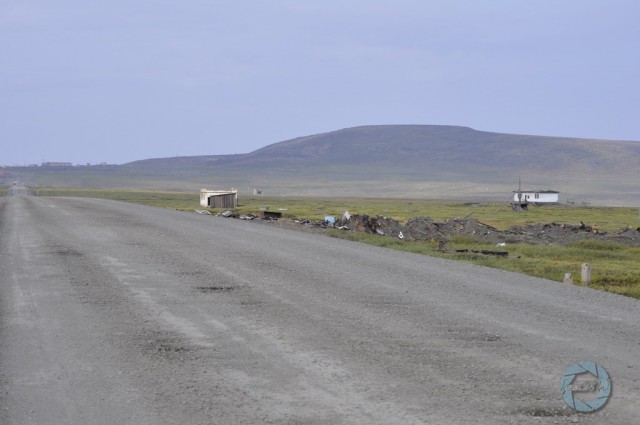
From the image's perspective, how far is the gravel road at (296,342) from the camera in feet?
23.9

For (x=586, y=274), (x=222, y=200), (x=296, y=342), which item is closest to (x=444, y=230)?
(x=586, y=274)

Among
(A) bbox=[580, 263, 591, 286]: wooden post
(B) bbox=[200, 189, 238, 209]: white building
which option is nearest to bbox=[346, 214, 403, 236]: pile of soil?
(A) bbox=[580, 263, 591, 286]: wooden post

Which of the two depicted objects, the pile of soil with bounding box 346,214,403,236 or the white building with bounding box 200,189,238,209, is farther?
the white building with bounding box 200,189,238,209

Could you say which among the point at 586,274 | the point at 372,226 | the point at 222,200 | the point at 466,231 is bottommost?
the point at 466,231

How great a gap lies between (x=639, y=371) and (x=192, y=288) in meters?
7.40

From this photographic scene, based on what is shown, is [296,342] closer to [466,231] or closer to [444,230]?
[444,230]

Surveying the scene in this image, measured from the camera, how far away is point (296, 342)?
9.84m

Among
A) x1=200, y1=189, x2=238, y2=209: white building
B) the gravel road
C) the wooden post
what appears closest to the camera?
the gravel road

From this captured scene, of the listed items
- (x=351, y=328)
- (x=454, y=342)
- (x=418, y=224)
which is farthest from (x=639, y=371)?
(x=418, y=224)

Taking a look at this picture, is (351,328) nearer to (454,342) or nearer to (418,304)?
(454,342)

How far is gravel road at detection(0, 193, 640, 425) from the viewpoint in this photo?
23.9ft

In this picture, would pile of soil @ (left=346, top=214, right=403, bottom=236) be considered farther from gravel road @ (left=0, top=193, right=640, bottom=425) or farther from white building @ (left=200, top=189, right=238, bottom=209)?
white building @ (left=200, top=189, right=238, bottom=209)

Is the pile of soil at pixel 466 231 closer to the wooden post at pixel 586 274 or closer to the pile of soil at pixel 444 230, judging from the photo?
the pile of soil at pixel 444 230

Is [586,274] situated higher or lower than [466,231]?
higher
